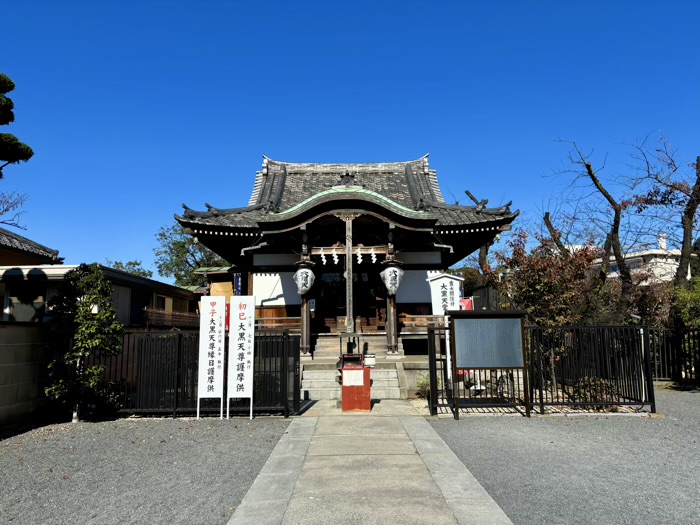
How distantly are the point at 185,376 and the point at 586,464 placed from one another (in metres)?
7.53

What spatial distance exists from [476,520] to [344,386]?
5.65m

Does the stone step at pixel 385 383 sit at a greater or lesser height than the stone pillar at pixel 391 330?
lesser

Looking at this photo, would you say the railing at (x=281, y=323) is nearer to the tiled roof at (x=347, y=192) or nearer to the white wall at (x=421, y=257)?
the tiled roof at (x=347, y=192)

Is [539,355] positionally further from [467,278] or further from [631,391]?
[467,278]

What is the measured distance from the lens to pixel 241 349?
9.22 m

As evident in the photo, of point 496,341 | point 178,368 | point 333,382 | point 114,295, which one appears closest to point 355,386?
point 333,382

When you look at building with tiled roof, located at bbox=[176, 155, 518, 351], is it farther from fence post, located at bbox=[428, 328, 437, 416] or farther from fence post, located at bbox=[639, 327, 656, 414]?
fence post, located at bbox=[639, 327, 656, 414]

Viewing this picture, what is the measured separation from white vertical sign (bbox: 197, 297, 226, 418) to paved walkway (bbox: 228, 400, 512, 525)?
2.27 metres

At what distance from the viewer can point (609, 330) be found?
9.45 meters

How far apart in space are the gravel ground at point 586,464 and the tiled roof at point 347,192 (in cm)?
751

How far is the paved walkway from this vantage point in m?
4.22

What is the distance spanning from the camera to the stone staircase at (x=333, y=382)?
11391 mm

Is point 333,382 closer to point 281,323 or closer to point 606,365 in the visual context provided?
point 281,323

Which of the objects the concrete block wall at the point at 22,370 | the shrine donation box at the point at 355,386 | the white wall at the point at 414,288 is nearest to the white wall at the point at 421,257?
the white wall at the point at 414,288
